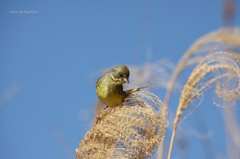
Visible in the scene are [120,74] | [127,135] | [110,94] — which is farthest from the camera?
[120,74]

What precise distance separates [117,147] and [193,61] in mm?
1409

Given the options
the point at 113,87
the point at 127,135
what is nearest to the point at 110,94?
the point at 113,87

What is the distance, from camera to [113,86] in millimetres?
4566

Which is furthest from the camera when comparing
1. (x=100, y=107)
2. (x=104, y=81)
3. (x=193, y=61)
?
(x=104, y=81)

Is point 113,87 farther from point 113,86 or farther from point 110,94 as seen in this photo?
point 110,94

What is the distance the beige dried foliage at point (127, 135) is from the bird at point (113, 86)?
1.03m

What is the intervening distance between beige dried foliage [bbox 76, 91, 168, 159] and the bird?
1.03 metres

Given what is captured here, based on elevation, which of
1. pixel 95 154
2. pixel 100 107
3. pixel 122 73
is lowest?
pixel 95 154

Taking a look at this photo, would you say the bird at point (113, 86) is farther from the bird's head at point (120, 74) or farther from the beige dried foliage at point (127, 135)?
the beige dried foliage at point (127, 135)

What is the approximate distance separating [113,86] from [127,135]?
1650mm

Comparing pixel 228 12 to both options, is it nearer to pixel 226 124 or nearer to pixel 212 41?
pixel 212 41

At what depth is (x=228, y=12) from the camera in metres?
2.36

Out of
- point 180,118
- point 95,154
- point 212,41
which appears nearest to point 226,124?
point 180,118

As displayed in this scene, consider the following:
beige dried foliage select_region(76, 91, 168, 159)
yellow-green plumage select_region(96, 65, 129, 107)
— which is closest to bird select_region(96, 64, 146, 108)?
yellow-green plumage select_region(96, 65, 129, 107)
